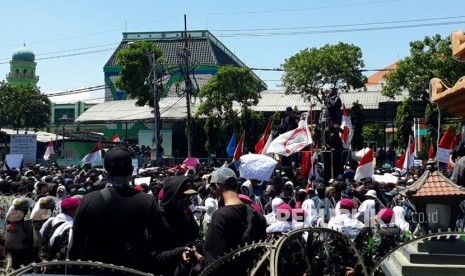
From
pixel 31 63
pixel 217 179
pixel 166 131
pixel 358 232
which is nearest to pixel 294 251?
pixel 217 179

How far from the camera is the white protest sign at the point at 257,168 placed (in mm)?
13423

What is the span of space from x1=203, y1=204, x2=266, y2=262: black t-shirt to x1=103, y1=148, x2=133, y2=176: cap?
2.38 ft

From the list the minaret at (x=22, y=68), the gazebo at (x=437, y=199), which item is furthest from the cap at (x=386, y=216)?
the minaret at (x=22, y=68)

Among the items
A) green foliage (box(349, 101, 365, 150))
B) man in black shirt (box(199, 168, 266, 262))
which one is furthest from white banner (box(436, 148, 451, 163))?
green foliage (box(349, 101, 365, 150))

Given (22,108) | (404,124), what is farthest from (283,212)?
(22,108)

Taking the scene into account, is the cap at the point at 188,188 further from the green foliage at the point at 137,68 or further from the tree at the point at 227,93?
the green foliage at the point at 137,68

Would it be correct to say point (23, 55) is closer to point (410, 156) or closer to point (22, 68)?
point (22, 68)

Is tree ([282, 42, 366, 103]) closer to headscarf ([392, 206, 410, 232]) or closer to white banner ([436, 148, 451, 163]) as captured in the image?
white banner ([436, 148, 451, 163])

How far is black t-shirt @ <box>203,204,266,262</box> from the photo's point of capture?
431cm

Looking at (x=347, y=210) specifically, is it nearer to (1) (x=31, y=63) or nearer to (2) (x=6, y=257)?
(2) (x=6, y=257)

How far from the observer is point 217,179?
15.1 ft

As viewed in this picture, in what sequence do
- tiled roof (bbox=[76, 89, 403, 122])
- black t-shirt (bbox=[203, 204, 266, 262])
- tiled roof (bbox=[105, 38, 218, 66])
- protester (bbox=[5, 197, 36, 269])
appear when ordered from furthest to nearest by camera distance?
tiled roof (bbox=[105, 38, 218, 66]) < tiled roof (bbox=[76, 89, 403, 122]) < protester (bbox=[5, 197, 36, 269]) < black t-shirt (bbox=[203, 204, 266, 262])

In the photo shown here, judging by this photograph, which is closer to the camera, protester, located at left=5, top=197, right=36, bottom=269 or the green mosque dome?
protester, located at left=5, top=197, right=36, bottom=269

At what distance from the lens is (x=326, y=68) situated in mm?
46875
